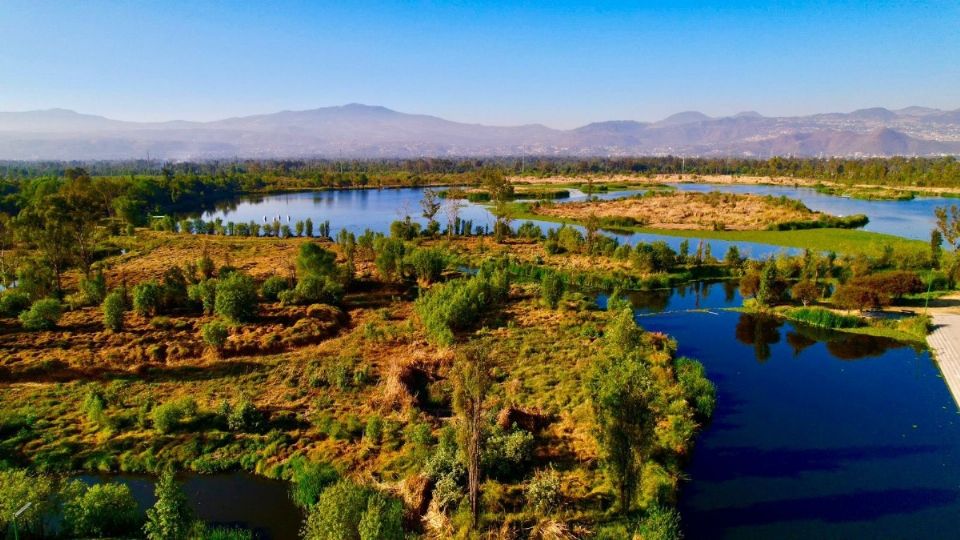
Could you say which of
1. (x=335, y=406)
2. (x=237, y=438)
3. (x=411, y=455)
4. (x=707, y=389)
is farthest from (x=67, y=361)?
(x=707, y=389)

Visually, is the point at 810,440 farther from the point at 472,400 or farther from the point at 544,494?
the point at 472,400

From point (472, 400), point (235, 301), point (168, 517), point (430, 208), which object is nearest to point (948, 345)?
point (472, 400)

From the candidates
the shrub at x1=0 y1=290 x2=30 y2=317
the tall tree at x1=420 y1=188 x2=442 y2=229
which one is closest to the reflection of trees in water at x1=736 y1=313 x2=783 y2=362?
the tall tree at x1=420 y1=188 x2=442 y2=229

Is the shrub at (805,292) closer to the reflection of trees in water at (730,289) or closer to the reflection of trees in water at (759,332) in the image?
the reflection of trees in water at (759,332)

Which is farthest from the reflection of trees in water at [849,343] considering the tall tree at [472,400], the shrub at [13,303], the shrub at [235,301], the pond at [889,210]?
the shrub at [13,303]

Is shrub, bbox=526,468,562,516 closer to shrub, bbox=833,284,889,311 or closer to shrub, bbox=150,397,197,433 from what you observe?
shrub, bbox=150,397,197,433

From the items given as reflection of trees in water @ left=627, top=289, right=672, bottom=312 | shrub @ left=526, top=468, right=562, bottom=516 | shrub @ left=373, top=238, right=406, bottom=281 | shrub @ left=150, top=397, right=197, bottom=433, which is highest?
shrub @ left=373, top=238, right=406, bottom=281

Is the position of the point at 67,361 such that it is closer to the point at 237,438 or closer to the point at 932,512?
the point at 237,438
